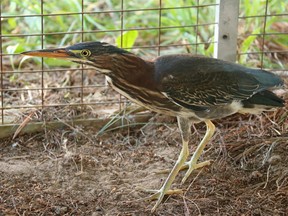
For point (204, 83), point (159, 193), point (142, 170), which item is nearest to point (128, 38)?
point (142, 170)

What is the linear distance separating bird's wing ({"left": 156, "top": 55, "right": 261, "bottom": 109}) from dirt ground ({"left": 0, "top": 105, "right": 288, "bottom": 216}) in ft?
1.70

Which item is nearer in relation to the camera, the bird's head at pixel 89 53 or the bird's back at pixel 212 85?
the bird's head at pixel 89 53

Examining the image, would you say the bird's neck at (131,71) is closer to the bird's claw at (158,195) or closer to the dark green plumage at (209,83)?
the dark green plumage at (209,83)

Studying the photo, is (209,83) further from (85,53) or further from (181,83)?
(85,53)

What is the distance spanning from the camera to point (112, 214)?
156 inches

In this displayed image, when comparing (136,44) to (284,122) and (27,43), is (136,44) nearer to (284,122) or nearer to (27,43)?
(27,43)

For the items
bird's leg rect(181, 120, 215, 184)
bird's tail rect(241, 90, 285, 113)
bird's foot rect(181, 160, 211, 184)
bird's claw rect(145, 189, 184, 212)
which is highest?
bird's tail rect(241, 90, 285, 113)

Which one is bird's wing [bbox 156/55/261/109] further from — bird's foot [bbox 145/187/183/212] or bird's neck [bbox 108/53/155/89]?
bird's foot [bbox 145/187/183/212]

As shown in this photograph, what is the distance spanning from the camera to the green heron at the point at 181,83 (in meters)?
3.95

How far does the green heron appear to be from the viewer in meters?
3.95

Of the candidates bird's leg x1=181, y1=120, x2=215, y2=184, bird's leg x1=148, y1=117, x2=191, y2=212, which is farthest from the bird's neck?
bird's leg x1=181, y1=120, x2=215, y2=184

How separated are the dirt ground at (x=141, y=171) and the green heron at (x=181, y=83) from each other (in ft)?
0.64

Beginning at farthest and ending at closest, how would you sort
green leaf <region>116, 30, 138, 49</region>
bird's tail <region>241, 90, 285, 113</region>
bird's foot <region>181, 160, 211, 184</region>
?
green leaf <region>116, 30, 138, 49</region>
bird's foot <region>181, 160, 211, 184</region>
bird's tail <region>241, 90, 285, 113</region>

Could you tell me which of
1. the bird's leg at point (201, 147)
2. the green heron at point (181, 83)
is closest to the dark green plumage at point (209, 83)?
the green heron at point (181, 83)
